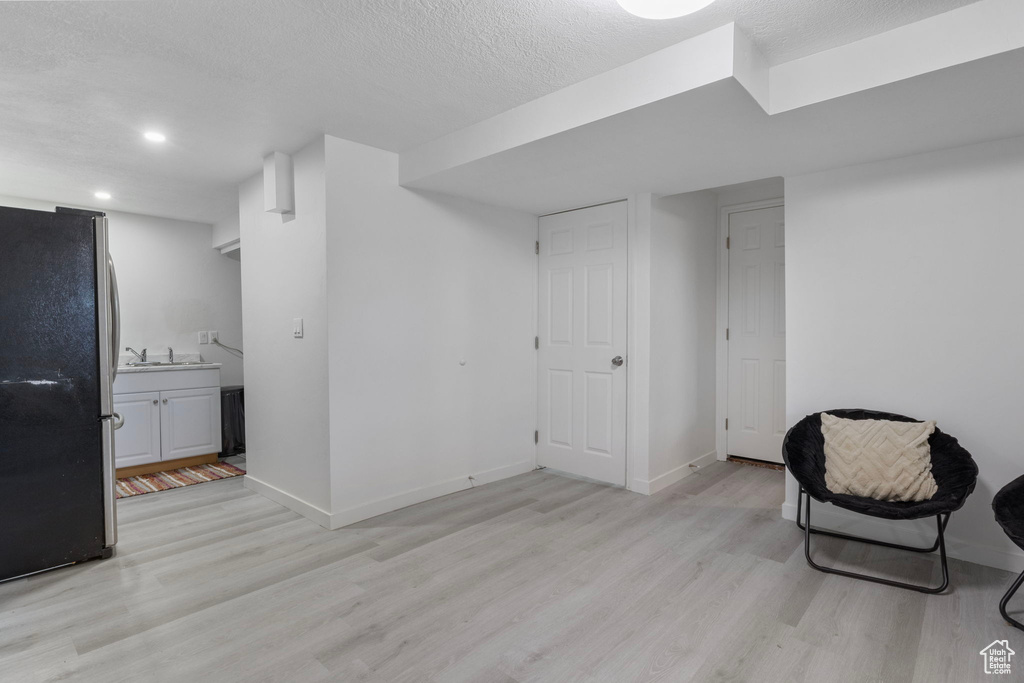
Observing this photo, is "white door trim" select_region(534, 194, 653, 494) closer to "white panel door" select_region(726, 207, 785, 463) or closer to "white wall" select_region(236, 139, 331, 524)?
"white panel door" select_region(726, 207, 785, 463)

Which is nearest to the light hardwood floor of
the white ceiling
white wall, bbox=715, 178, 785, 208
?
the white ceiling

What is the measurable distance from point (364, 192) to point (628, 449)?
2437 millimetres

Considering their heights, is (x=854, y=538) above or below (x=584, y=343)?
below

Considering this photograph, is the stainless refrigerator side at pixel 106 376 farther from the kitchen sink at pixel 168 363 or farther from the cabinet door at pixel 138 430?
the kitchen sink at pixel 168 363

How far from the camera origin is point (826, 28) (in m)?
1.97

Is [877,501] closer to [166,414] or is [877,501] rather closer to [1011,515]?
[1011,515]

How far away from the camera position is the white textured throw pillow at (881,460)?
7.80ft

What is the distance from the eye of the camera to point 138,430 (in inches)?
167

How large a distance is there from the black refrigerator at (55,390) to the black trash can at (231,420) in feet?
7.38

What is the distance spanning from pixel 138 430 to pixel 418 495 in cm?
255

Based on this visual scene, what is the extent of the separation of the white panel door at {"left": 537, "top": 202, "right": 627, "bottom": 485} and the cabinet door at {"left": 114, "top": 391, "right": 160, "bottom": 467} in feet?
10.4

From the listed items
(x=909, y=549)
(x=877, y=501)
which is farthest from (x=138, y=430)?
(x=909, y=549)

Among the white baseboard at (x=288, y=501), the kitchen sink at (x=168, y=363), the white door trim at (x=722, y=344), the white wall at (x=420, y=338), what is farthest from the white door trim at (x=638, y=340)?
the kitchen sink at (x=168, y=363)

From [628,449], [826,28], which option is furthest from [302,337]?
[826,28]
